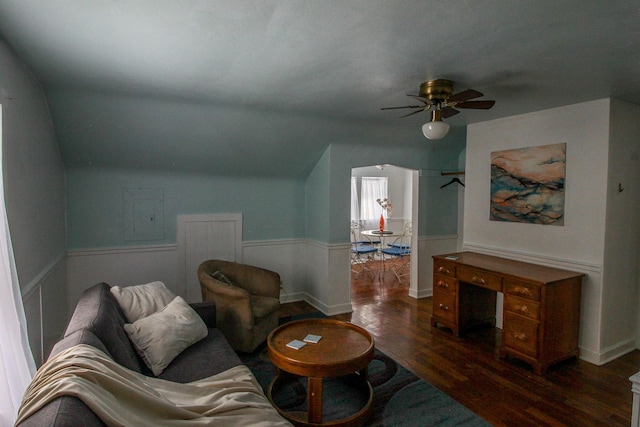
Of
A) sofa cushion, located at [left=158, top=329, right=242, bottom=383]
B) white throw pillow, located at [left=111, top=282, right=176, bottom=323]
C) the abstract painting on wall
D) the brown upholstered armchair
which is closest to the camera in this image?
sofa cushion, located at [left=158, top=329, right=242, bottom=383]

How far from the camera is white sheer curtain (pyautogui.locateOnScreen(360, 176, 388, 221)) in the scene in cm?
818

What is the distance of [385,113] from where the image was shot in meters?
3.68

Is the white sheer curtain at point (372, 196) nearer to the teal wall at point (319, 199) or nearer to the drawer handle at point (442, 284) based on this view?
the teal wall at point (319, 199)

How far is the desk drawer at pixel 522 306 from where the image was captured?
2962 mm

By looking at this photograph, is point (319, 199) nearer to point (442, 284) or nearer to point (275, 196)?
point (275, 196)

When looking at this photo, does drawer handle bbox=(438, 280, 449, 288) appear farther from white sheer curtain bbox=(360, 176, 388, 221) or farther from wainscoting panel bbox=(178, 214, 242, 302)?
white sheer curtain bbox=(360, 176, 388, 221)

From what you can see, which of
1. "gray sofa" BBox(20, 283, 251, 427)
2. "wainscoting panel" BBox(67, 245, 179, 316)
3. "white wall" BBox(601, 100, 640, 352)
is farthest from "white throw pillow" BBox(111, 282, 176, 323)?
"white wall" BBox(601, 100, 640, 352)

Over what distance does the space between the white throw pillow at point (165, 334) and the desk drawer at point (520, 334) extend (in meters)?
2.64

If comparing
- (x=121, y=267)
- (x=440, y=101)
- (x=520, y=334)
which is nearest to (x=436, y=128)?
(x=440, y=101)

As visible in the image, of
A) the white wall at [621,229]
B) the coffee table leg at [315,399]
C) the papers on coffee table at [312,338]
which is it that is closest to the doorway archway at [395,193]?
the white wall at [621,229]

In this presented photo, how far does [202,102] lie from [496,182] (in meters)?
3.22

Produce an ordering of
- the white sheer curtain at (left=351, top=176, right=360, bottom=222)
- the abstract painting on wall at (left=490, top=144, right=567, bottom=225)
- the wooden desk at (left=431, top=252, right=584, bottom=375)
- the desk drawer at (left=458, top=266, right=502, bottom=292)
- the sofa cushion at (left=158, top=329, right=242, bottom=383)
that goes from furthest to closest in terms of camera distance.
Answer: the white sheer curtain at (left=351, top=176, right=360, bottom=222), the abstract painting on wall at (left=490, top=144, right=567, bottom=225), the desk drawer at (left=458, top=266, right=502, bottom=292), the wooden desk at (left=431, top=252, right=584, bottom=375), the sofa cushion at (left=158, top=329, right=242, bottom=383)

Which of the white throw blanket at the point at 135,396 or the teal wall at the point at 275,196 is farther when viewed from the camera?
the teal wall at the point at 275,196

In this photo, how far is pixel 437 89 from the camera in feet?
8.66
